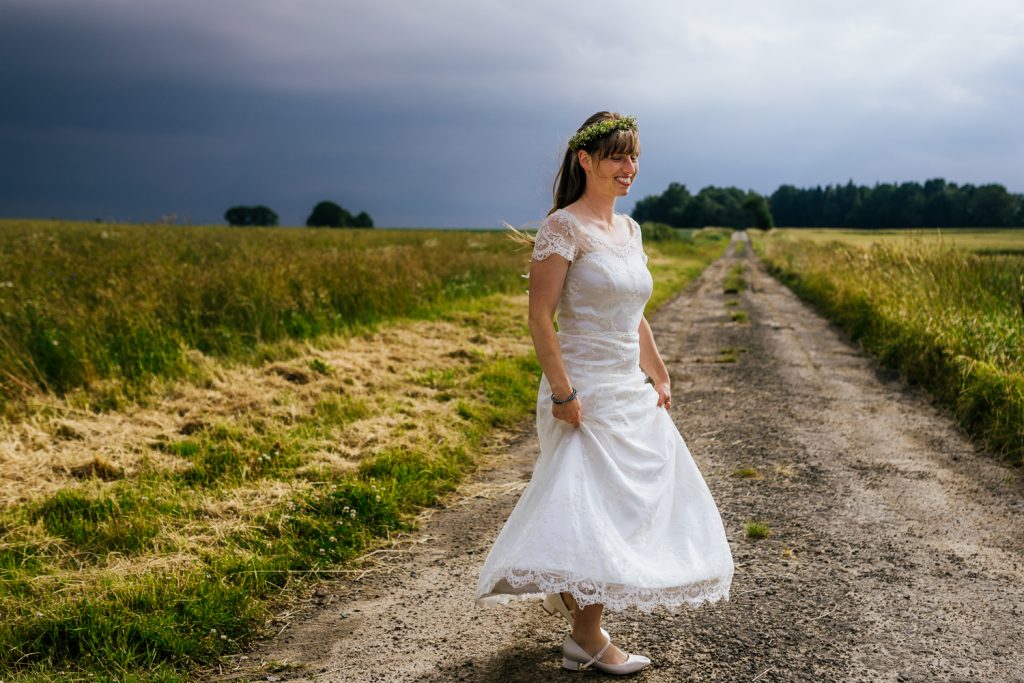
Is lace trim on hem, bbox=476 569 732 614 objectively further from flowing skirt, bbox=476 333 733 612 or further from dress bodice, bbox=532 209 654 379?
dress bodice, bbox=532 209 654 379

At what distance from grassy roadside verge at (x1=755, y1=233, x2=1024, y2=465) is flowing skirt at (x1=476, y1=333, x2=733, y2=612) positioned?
4.64m

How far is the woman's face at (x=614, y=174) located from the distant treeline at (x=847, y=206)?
79342mm

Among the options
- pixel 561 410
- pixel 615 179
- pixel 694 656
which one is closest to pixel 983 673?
pixel 694 656

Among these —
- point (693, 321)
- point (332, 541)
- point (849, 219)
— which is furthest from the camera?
point (849, 219)

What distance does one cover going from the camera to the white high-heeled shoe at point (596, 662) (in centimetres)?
314

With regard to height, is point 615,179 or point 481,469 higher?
point 615,179

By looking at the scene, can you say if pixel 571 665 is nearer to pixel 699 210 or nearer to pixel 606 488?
pixel 606 488

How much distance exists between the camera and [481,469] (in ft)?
20.2

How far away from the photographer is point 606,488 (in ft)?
9.71

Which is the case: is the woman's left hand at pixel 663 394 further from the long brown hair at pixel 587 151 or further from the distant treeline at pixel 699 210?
the distant treeline at pixel 699 210

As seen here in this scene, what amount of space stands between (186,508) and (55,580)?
3.24 ft

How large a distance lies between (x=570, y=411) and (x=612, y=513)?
434 mm

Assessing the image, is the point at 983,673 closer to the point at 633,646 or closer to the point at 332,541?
the point at 633,646

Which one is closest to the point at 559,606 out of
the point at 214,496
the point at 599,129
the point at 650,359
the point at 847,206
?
the point at 650,359
